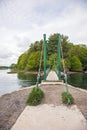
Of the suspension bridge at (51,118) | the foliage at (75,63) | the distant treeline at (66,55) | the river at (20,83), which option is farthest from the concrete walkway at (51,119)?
the foliage at (75,63)

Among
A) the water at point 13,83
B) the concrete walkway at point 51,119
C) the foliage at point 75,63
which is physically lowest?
the concrete walkway at point 51,119

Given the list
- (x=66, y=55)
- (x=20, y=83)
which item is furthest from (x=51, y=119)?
(x=66, y=55)

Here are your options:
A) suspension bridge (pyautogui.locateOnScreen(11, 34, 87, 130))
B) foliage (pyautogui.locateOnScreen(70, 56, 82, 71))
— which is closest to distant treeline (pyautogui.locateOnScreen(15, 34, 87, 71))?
foliage (pyautogui.locateOnScreen(70, 56, 82, 71))

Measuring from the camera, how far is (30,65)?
52469mm

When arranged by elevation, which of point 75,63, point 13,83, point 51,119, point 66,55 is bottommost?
point 51,119

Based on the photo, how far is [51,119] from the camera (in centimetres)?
568

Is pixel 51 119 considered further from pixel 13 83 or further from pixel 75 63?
pixel 75 63

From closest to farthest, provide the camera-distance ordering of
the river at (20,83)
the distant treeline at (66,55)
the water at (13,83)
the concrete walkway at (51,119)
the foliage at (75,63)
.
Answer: the concrete walkway at (51,119) < the water at (13,83) < the river at (20,83) < the distant treeline at (66,55) < the foliage at (75,63)

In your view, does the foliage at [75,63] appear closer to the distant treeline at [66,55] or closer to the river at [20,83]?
the distant treeline at [66,55]

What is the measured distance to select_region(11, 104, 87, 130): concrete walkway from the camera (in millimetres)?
5137

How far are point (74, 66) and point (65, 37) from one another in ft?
29.2

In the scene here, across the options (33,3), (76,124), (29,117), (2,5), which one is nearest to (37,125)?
(29,117)

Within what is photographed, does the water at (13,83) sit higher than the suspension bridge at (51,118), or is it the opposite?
the water at (13,83)

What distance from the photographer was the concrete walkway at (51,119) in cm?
514
